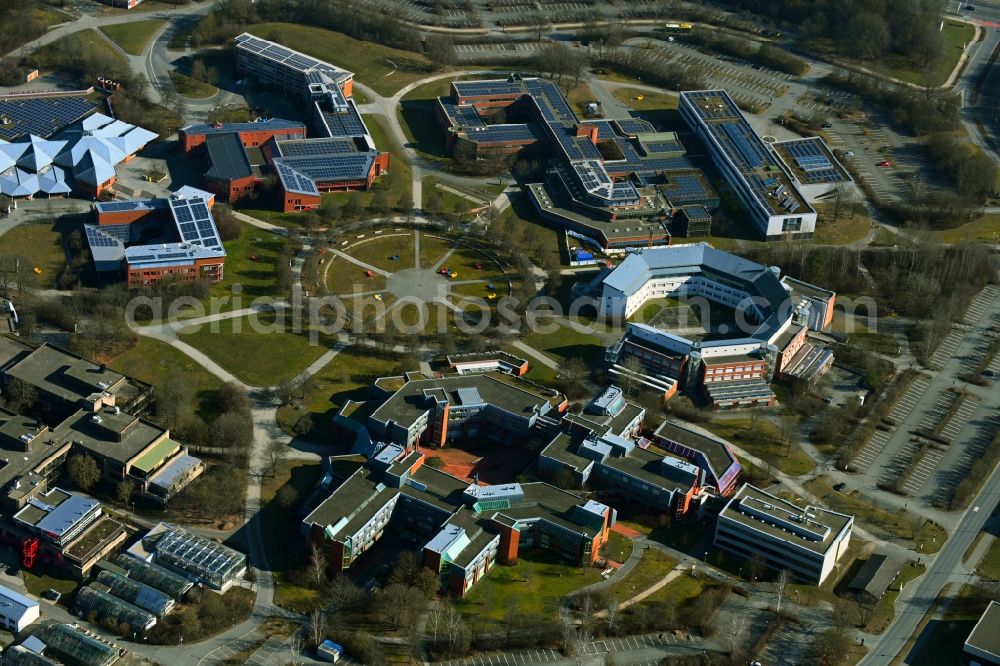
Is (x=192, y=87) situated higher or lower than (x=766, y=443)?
higher

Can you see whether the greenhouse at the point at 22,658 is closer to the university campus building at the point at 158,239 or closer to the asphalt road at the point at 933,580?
the university campus building at the point at 158,239

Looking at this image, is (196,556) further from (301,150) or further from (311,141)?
(311,141)

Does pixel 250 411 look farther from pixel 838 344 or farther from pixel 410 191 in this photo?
pixel 838 344

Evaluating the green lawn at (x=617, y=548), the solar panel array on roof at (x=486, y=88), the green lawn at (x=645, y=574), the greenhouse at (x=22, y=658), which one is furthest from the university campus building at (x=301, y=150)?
the greenhouse at (x=22, y=658)

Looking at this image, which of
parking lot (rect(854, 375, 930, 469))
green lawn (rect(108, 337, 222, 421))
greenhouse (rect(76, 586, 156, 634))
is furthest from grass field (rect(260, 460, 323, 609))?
parking lot (rect(854, 375, 930, 469))

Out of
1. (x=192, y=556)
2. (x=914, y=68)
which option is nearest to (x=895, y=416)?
(x=192, y=556)

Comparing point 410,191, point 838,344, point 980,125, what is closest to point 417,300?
point 410,191
